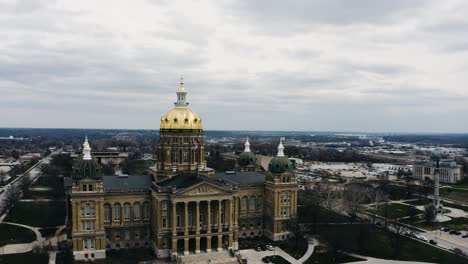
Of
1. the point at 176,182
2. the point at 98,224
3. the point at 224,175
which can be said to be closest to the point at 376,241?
the point at 224,175

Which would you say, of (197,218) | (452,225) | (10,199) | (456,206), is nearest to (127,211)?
(197,218)

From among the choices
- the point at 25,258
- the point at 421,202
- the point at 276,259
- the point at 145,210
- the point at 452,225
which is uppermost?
the point at 145,210

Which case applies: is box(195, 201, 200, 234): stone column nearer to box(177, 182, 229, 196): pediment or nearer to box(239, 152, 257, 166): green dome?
box(177, 182, 229, 196): pediment

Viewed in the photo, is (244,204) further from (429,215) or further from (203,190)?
(429,215)

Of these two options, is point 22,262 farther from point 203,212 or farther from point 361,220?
point 361,220

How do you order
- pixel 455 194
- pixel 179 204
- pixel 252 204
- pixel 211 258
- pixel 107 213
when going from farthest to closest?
pixel 455 194 → pixel 252 204 → pixel 107 213 → pixel 179 204 → pixel 211 258

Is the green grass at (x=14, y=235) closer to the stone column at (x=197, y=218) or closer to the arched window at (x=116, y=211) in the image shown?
the arched window at (x=116, y=211)

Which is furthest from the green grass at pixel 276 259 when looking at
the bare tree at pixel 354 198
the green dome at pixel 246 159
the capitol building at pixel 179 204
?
the green dome at pixel 246 159
